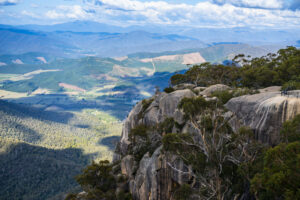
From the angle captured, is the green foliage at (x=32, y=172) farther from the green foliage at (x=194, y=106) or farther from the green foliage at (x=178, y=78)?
the green foliage at (x=194, y=106)

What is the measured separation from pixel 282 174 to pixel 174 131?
66.1 feet

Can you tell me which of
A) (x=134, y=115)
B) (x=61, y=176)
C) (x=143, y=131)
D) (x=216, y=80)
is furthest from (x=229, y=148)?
(x=61, y=176)

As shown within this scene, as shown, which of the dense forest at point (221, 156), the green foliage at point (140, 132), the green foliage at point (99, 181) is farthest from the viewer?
the green foliage at point (140, 132)

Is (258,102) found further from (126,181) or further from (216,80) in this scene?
(216,80)

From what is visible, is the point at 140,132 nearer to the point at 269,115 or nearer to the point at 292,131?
the point at 269,115

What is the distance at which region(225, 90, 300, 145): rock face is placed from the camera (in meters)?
23.1

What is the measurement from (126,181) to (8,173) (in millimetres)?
153505

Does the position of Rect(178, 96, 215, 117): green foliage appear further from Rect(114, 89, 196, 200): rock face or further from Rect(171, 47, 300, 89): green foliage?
Rect(171, 47, 300, 89): green foliage

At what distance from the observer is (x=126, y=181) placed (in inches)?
1501

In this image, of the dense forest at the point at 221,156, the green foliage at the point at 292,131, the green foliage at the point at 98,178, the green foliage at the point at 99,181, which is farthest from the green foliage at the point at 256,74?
the green foliage at the point at 98,178

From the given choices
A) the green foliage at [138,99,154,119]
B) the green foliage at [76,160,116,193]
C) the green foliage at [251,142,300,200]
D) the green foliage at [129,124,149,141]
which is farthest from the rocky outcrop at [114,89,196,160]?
the green foliage at [251,142,300,200]

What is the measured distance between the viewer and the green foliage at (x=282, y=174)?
14.5 meters

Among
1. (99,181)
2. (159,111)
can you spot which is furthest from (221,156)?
(99,181)

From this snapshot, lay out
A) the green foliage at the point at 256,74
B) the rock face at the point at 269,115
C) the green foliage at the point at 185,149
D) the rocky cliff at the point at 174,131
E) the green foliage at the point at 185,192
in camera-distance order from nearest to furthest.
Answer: the rock face at the point at 269,115
the rocky cliff at the point at 174,131
the green foliage at the point at 185,149
the green foliage at the point at 185,192
the green foliage at the point at 256,74
